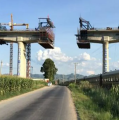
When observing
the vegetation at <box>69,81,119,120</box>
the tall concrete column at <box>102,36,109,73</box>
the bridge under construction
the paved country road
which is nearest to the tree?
the bridge under construction

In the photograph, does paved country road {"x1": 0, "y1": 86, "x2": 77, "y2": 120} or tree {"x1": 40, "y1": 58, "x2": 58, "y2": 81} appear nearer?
paved country road {"x1": 0, "y1": 86, "x2": 77, "y2": 120}

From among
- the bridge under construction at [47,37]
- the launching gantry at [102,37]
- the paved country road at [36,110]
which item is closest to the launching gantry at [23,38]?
the bridge under construction at [47,37]

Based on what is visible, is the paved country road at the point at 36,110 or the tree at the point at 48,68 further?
the tree at the point at 48,68

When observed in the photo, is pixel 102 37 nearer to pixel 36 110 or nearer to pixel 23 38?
pixel 23 38

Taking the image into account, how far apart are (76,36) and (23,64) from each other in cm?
1853

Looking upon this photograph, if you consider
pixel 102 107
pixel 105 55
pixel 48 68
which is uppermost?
pixel 105 55

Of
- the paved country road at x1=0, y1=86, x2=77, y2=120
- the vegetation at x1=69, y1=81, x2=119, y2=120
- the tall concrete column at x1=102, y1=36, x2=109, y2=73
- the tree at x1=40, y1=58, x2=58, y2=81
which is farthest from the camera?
the tree at x1=40, y1=58, x2=58, y2=81

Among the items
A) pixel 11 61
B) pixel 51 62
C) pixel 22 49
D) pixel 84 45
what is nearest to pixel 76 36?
pixel 84 45

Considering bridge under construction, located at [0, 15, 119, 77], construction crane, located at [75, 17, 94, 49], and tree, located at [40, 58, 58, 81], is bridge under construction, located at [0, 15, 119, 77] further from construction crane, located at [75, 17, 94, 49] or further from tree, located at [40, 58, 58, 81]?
tree, located at [40, 58, 58, 81]

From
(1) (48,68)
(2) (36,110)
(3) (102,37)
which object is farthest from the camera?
(1) (48,68)

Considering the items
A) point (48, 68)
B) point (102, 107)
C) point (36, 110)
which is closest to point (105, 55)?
point (102, 107)

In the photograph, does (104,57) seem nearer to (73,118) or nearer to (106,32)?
(106,32)

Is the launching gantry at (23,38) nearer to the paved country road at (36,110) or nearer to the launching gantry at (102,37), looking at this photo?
the launching gantry at (102,37)

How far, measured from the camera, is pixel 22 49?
74188 millimetres
